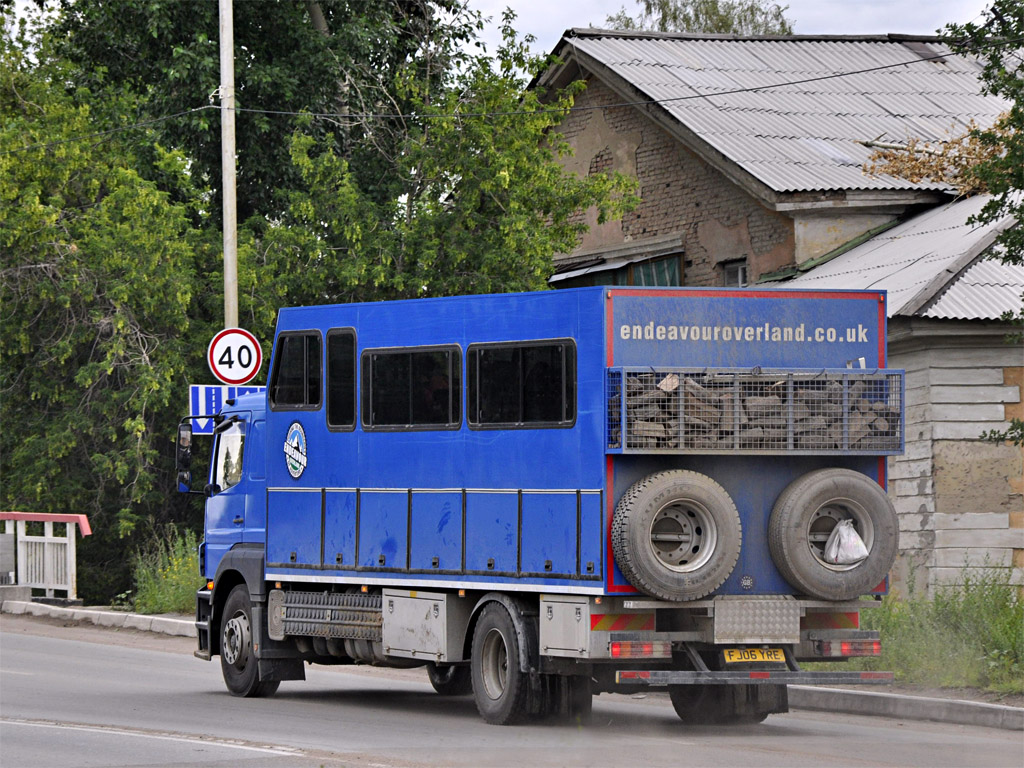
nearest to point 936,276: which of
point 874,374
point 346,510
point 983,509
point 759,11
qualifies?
point 983,509

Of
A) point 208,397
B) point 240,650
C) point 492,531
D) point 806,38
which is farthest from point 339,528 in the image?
point 806,38

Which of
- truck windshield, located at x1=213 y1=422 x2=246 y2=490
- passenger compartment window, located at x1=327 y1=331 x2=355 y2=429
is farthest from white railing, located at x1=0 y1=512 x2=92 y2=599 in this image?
passenger compartment window, located at x1=327 y1=331 x2=355 y2=429

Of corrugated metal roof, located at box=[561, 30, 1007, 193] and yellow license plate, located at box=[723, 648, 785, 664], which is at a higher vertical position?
corrugated metal roof, located at box=[561, 30, 1007, 193]

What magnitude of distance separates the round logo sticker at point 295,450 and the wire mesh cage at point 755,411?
392 cm

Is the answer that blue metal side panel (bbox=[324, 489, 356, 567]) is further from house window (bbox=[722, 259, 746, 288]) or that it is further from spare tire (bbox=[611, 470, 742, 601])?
house window (bbox=[722, 259, 746, 288])

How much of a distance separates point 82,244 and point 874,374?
16352 mm

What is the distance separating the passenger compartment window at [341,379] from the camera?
14250 millimetres

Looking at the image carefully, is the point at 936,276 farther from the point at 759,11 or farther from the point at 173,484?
the point at 759,11

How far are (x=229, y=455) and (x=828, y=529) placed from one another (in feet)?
20.8

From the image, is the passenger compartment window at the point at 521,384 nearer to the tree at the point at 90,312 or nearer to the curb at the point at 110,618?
the curb at the point at 110,618

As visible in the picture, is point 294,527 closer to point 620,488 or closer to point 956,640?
point 620,488

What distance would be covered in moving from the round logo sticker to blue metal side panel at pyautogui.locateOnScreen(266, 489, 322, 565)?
0.22 metres

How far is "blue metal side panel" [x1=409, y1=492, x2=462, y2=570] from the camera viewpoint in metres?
13.2

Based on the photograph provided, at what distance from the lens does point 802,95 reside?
28562 mm
